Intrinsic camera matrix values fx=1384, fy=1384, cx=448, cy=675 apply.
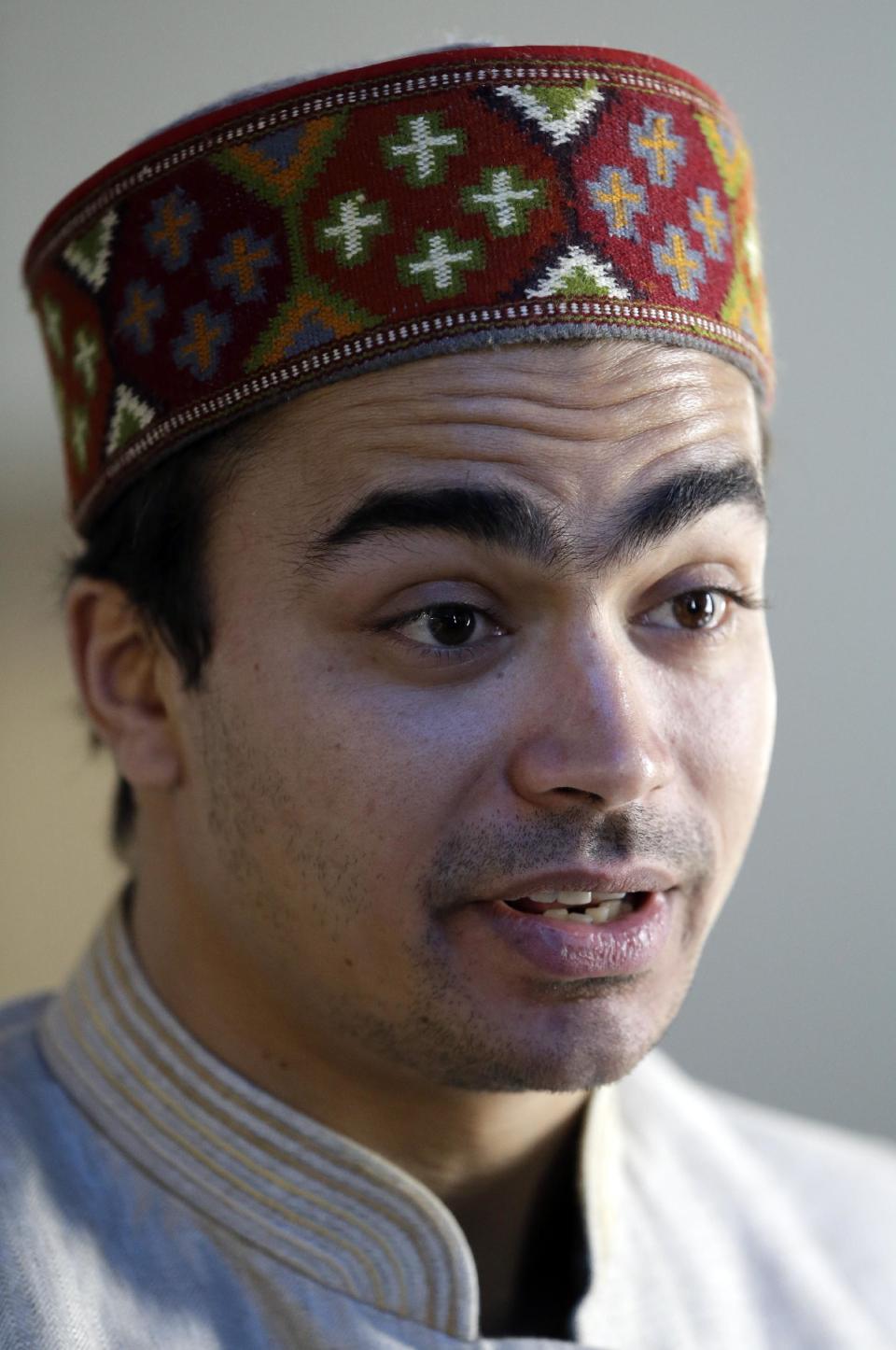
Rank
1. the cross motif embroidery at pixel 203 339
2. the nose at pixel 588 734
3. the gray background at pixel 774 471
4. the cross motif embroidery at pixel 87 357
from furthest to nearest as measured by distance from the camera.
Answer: the gray background at pixel 774 471 → the cross motif embroidery at pixel 87 357 → the cross motif embroidery at pixel 203 339 → the nose at pixel 588 734

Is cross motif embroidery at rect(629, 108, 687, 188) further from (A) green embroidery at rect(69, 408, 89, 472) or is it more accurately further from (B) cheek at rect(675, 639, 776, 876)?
(A) green embroidery at rect(69, 408, 89, 472)

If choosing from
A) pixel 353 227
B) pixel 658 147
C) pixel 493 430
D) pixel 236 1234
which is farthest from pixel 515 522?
pixel 236 1234

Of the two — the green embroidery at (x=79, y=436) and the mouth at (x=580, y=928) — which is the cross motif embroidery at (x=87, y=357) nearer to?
the green embroidery at (x=79, y=436)

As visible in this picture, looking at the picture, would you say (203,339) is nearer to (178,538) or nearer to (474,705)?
(178,538)

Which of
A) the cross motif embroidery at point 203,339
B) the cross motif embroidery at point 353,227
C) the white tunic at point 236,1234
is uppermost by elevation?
the cross motif embroidery at point 353,227

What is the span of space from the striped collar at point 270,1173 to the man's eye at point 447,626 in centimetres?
43

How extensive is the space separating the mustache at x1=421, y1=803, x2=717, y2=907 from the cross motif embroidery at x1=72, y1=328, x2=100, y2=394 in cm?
58

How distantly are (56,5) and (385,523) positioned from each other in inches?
47.2

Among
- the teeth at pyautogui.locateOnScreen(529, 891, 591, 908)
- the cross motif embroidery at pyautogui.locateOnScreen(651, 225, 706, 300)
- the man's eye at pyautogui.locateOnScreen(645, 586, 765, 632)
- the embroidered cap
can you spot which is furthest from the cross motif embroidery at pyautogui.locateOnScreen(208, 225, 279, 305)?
the teeth at pyautogui.locateOnScreen(529, 891, 591, 908)

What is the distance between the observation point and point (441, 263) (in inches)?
45.1

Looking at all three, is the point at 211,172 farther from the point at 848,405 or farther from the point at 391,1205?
the point at 848,405

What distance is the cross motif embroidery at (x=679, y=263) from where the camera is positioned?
1216 millimetres

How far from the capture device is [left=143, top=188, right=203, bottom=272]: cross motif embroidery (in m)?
1.21

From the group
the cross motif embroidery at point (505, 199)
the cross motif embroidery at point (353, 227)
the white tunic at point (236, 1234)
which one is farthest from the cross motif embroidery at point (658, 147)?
the white tunic at point (236, 1234)
